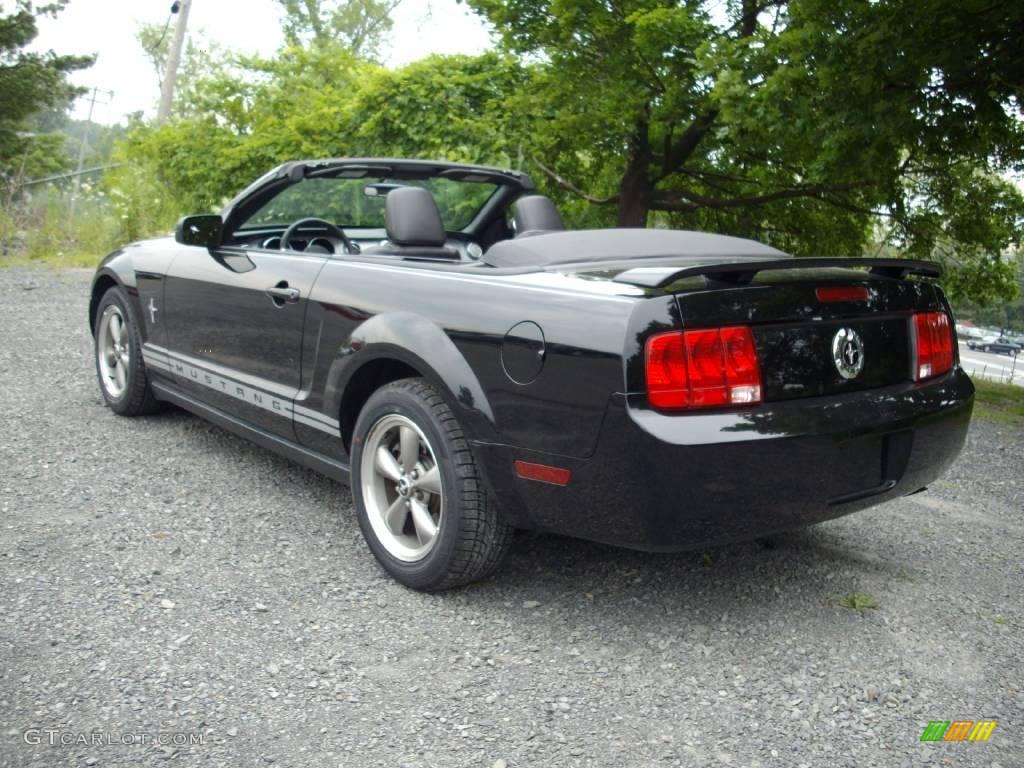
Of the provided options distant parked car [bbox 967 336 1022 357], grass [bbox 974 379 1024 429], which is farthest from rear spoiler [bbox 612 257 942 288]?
distant parked car [bbox 967 336 1022 357]

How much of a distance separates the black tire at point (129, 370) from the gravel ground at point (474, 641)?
818 mm

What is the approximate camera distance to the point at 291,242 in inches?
179

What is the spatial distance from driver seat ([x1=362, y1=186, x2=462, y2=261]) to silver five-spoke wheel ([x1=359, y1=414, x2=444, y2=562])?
0.83 m

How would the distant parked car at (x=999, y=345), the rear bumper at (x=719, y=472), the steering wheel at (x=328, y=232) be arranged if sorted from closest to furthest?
the rear bumper at (x=719, y=472) < the steering wheel at (x=328, y=232) < the distant parked car at (x=999, y=345)

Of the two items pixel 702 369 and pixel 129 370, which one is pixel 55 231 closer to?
pixel 129 370

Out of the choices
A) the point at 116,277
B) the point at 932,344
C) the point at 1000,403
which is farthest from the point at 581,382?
the point at 1000,403

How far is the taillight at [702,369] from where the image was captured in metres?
2.62

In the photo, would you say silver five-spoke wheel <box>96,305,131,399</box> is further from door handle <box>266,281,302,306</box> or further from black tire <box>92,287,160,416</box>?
door handle <box>266,281,302,306</box>

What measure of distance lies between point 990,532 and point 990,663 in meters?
1.56

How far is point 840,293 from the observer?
298 centimetres

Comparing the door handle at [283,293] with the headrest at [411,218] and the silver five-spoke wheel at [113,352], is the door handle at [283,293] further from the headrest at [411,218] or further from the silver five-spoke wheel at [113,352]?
the silver five-spoke wheel at [113,352]

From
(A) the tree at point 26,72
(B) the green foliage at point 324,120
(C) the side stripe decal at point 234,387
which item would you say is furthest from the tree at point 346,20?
(C) the side stripe decal at point 234,387

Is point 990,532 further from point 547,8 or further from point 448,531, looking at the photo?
point 547,8

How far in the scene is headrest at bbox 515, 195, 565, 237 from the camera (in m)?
4.36
